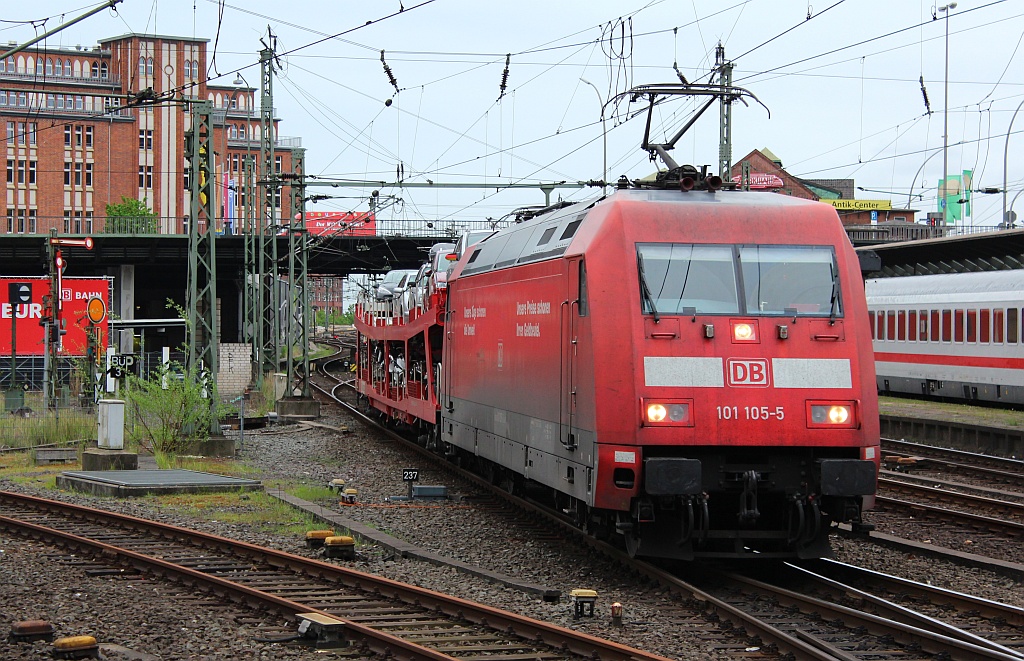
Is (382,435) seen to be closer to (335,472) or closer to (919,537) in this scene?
(335,472)

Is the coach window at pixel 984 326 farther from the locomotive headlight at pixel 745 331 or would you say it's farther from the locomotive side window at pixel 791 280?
the locomotive headlight at pixel 745 331

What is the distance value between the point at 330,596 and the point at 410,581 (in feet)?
2.93

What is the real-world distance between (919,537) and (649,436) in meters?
4.96

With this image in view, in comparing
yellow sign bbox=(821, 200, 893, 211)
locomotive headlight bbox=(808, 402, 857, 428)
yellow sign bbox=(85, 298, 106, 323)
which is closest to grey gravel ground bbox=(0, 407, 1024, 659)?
locomotive headlight bbox=(808, 402, 857, 428)

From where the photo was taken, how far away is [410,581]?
10.5 meters

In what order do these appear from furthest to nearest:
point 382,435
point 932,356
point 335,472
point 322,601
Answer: point 932,356 < point 382,435 < point 335,472 < point 322,601

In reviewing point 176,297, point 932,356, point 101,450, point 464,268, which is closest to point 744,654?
point 464,268

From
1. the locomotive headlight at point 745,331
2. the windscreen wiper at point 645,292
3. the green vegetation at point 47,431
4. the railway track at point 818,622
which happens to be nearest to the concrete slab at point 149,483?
the green vegetation at point 47,431

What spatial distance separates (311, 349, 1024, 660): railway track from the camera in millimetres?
7871

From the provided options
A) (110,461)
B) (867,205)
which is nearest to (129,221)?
(110,461)

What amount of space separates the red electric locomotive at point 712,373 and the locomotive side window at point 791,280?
0.04ft

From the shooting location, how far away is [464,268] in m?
17.1

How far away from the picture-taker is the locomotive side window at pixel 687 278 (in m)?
10.3

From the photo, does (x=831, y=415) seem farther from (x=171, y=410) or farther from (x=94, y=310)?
(x=94, y=310)
